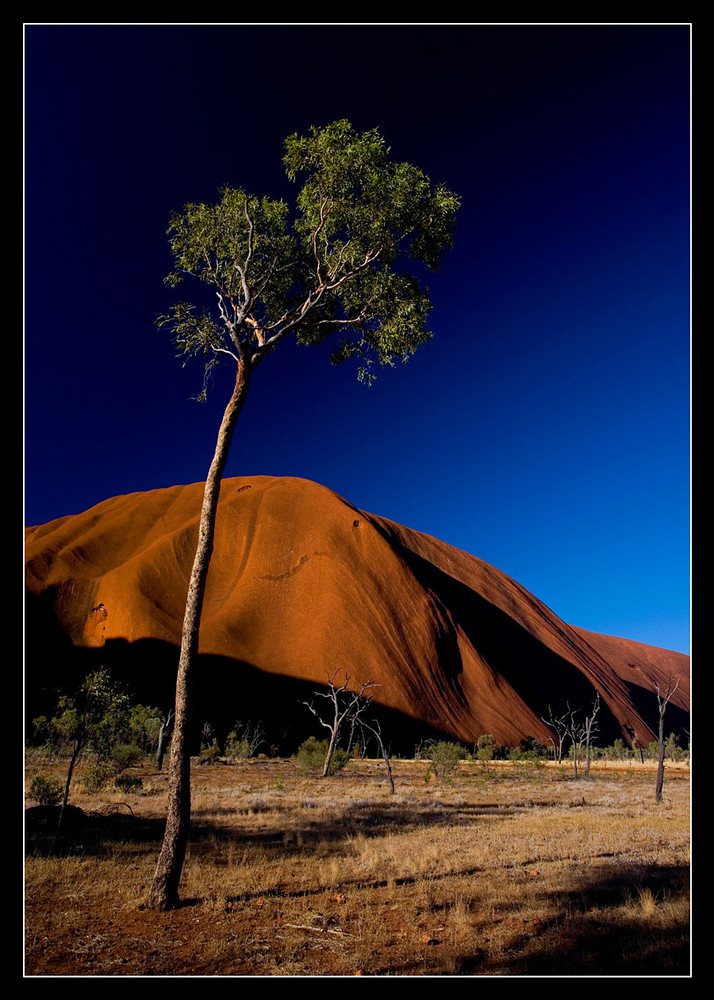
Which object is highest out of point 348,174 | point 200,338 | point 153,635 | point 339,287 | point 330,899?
point 348,174

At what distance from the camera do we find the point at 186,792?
7789 mm

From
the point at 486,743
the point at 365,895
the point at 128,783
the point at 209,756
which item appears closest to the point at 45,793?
the point at 128,783

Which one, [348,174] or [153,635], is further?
[153,635]

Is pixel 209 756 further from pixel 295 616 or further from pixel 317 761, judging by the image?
pixel 295 616

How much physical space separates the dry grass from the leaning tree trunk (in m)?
0.43

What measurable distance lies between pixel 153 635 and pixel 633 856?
4831 centimetres

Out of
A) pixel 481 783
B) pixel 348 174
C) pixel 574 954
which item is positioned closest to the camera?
pixel 574 954

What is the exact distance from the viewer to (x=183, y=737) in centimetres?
782

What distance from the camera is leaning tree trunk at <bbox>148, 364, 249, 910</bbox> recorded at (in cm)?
738

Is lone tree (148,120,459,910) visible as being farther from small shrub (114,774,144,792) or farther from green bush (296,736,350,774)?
green bush (296,736,350,774)

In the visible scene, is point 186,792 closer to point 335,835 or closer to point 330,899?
point 330,899

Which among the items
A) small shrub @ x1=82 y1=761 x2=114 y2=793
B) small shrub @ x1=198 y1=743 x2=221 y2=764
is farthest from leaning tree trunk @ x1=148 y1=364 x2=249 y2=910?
small shrub @ x1=198 y1=743 x2=221 y2=764

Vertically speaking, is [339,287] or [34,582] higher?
[339,287]
